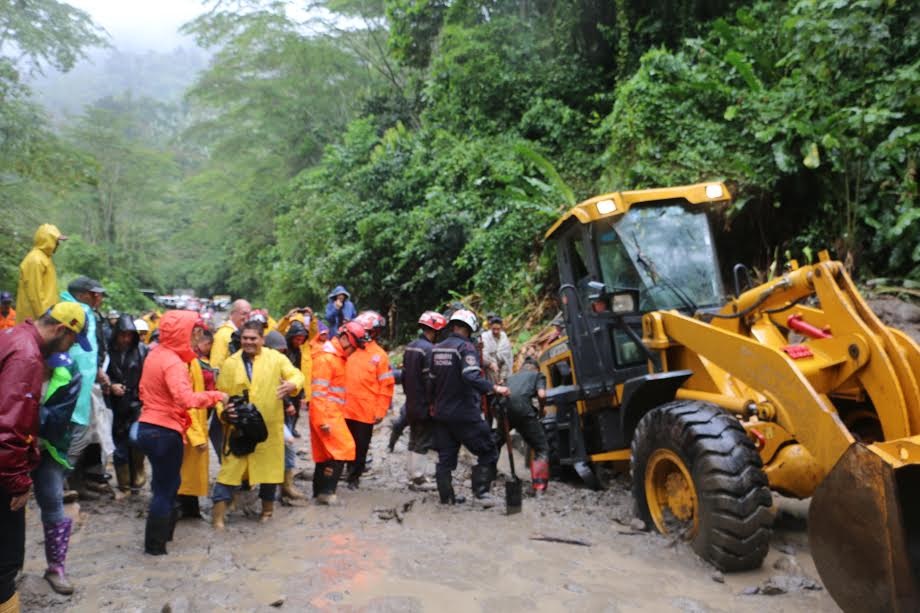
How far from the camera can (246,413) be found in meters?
5.40

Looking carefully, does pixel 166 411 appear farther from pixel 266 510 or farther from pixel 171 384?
pixel 266 510

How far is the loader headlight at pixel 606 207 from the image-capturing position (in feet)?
19.5

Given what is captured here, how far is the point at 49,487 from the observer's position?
13.2ft

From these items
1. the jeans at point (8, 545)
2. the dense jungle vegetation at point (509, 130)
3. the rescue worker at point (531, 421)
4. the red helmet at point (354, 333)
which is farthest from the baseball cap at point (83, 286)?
the dense jungle vegetation at point (509, 130)

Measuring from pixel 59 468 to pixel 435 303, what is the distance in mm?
13237

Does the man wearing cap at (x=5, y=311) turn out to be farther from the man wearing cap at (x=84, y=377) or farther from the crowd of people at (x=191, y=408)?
the man wearing cap at (x=84, y=377)

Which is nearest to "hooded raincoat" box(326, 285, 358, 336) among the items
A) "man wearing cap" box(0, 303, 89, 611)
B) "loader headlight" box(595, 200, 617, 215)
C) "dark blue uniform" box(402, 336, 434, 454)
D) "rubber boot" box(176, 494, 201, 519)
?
"dark blue uniform" box(402, 336, 434, 454)

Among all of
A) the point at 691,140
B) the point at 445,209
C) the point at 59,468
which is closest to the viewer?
the point at 59,468

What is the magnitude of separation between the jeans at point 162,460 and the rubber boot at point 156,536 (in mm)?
59

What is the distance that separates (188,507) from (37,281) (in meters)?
2.16

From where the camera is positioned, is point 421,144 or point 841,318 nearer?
point 841,318

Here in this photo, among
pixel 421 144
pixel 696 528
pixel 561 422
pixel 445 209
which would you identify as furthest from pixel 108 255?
pixel 696 528

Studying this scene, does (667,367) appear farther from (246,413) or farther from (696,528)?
(246,413)

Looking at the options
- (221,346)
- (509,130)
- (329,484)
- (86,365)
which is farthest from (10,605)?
(509,130)
